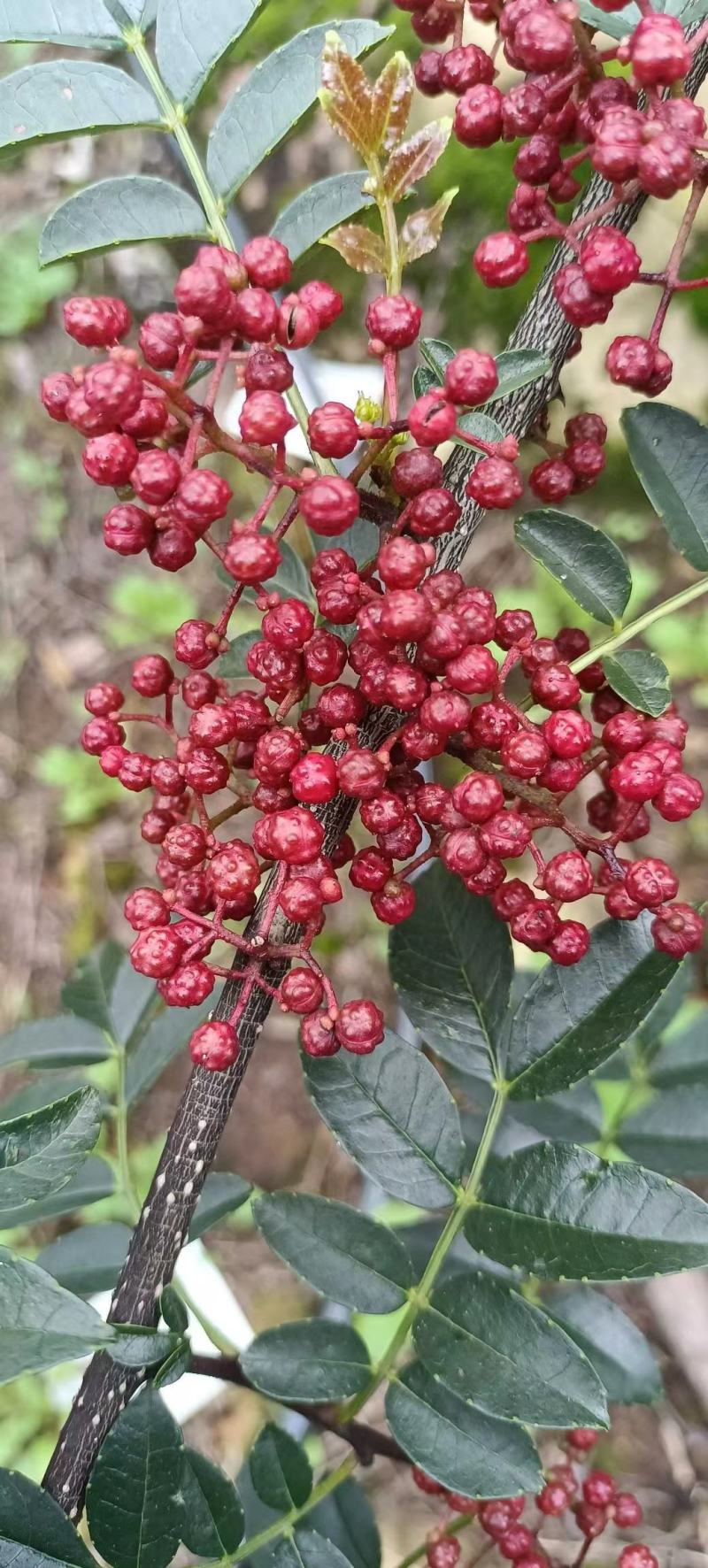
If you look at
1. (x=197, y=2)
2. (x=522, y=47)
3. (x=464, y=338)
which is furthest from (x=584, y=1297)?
(x=464, y=338)

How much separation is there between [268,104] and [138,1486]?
111 centimetres

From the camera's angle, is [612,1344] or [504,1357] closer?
[504,1357]

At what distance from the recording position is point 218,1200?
3.95ft

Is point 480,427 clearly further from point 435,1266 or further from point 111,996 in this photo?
point 111,996

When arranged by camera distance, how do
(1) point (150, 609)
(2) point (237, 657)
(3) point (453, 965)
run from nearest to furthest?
(3) point (453, 965), (2) point (237, 657), (1) point (150, 609)

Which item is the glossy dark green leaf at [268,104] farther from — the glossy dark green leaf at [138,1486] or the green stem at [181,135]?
the glossy dark green leaf at [138,1486]

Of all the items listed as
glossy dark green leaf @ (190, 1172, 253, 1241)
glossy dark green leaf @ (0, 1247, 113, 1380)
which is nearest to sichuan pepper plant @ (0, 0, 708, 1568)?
glossy dark green leaf @ (0, 1247, 113, 1380)

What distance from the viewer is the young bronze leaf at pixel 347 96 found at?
75cm

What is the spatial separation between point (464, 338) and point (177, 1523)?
2.04 m

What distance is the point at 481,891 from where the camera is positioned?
876 millimetres

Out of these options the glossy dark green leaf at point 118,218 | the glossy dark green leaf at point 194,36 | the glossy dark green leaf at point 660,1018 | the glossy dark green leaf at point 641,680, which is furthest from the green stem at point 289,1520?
the glossy dark green leaf at point 194,36

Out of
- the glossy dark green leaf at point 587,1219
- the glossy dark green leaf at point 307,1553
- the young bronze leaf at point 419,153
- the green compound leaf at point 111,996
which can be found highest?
the young bronze leaf at point 419,153

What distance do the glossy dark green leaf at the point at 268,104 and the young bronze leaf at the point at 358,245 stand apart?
0.15 meters

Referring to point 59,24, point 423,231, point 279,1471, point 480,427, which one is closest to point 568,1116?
point 279,1471
